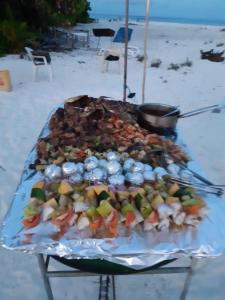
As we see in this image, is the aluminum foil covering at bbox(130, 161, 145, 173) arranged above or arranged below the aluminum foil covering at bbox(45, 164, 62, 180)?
above

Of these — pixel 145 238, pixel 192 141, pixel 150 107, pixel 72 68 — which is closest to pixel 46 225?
pixel 145 238

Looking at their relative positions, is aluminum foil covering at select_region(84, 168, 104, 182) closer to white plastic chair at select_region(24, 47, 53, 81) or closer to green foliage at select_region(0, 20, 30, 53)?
white plastic chair at select_region(24, 47, 53, 81)

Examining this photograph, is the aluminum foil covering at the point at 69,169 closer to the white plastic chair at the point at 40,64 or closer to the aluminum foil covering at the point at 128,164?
the aluminum foil covering at the point at 128,164

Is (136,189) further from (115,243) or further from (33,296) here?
(33,296)

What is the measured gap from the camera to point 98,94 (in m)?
6.13

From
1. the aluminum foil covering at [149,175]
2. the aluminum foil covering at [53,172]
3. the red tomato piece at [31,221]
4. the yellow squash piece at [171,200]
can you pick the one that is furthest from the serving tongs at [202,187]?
the red tomato piece at [31,221]

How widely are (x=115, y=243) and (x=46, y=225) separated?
0.92 ft

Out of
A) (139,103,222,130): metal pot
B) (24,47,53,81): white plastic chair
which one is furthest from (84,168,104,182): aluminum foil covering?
(24,47,53,81): white plastic chair

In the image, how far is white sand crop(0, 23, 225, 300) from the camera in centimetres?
208

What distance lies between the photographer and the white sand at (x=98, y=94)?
6.82 ft

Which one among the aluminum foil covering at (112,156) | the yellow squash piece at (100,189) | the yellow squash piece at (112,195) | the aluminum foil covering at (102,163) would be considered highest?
the yellow squash piece at (100,189)

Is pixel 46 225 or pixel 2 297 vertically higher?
pixel 46 225

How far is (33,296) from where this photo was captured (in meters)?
2.02

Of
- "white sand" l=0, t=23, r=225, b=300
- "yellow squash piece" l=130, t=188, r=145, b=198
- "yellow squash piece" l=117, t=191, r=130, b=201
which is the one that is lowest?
"white sand" l=0, t=23, r=225, b=300
